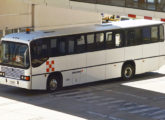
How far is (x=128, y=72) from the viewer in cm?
2441

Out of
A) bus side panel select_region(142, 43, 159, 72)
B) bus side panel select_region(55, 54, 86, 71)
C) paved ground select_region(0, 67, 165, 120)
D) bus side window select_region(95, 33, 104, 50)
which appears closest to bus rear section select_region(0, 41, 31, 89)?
paved ground select_region(0, 67, 165, 120)

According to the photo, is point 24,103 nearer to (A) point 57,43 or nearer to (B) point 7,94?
(B) point 7,94

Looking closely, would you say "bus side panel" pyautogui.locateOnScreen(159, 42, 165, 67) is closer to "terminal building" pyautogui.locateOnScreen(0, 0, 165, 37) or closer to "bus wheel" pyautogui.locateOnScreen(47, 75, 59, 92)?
"terminal building" pyautogui.locateOnScreen(0, 0, 165, 37)

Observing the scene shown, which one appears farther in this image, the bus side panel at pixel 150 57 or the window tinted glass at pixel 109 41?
the bus side panel at pixel 150 57

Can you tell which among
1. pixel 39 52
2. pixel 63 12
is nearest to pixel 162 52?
pixel 39 52

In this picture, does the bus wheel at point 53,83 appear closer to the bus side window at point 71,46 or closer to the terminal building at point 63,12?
the bus side window at point 71,46

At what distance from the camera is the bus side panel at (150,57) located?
24875mm

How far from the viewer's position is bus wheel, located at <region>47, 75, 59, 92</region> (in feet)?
68.2

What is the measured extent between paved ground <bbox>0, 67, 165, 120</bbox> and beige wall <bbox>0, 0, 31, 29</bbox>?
305 inches

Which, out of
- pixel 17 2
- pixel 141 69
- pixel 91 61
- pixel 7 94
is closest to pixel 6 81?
pixel 7 94

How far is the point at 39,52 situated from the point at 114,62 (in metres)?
4.41

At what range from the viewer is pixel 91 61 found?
22.4 metres

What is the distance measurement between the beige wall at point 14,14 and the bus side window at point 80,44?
26.4 ft

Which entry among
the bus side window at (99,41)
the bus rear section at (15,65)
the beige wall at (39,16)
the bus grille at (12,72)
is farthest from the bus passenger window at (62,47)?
the beige wall at (39,16)
